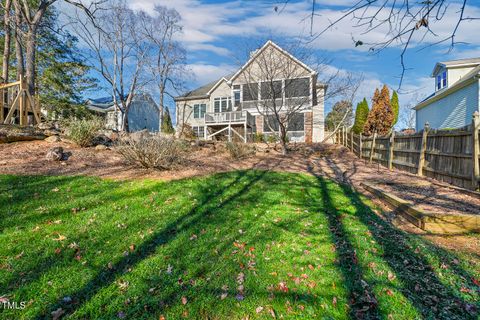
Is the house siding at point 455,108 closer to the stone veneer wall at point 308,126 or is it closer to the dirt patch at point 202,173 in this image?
the stone veneer wall at point 308,126

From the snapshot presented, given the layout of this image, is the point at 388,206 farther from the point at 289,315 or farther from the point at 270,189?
the point at 289,315

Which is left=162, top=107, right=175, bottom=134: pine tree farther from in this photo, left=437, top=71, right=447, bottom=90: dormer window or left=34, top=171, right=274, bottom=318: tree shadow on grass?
left=437, top=71, right=447, bottom=90: dormer window

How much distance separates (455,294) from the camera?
7.91 ft

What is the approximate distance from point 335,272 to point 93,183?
4.95 m

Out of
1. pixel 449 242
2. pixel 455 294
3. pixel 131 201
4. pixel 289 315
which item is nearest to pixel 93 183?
pixel 131 201

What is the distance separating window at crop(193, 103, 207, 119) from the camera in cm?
2661

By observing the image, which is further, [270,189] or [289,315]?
[270,189]

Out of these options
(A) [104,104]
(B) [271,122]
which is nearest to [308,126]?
(B) [271,122]

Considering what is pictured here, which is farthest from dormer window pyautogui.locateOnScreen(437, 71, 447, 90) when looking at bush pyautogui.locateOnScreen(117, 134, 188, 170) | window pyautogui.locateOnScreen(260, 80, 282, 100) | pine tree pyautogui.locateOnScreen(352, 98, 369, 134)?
→ bush pyautogui.locateOnScreen(117, 134, 188, 170)

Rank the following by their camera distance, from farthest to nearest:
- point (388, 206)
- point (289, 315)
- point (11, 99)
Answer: point (11, 99), point (388, 206), point (289, 315)

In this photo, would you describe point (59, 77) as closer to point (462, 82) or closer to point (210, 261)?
point (210, 261)

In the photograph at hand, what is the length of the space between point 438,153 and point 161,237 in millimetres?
7470

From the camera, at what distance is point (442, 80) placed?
18.2 metres

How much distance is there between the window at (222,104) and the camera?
25094 millimetres
